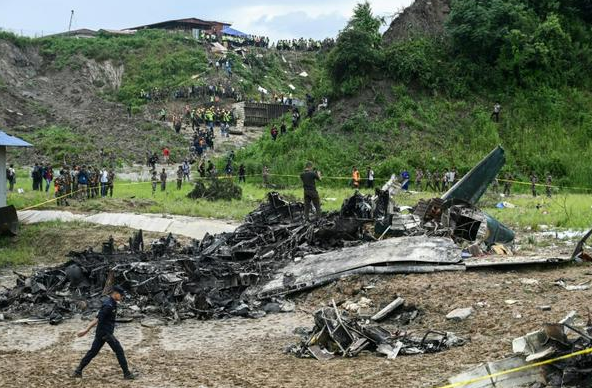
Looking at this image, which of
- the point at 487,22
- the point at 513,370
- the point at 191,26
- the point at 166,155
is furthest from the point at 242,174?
the point at 191,26

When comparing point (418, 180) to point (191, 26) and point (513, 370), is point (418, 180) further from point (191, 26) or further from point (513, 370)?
point (191, 26)

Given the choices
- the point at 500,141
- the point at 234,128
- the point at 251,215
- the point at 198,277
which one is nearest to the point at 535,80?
the point at 500,141

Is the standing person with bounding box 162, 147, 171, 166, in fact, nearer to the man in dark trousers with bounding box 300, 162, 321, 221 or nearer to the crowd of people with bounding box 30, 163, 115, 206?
the crowd of people with bounding box 30, 163, 115, 206

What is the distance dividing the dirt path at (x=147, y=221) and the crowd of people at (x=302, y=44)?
139 feet

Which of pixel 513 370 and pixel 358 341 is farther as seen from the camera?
pixel 358 341

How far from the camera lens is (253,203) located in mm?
29750

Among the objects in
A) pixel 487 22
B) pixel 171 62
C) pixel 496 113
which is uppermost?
pixel 487 22

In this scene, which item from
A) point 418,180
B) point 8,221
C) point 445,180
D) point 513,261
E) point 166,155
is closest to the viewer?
point 513,261

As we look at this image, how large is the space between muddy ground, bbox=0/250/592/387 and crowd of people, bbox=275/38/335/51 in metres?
54.0

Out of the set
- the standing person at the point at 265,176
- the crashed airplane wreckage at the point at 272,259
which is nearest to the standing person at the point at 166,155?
the standing person at the point at 265,176

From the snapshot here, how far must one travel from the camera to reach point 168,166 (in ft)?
137

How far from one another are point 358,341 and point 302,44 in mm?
59715

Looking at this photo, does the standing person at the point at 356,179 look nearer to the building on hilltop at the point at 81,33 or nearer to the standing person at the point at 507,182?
the standing person at the point at 507,182

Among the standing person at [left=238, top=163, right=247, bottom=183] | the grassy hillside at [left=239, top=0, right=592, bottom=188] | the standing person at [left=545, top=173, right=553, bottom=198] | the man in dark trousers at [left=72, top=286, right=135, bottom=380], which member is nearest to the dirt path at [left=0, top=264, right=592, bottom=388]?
the man in dark trousers at [left=72, top=286, right=135, bottom=380]
